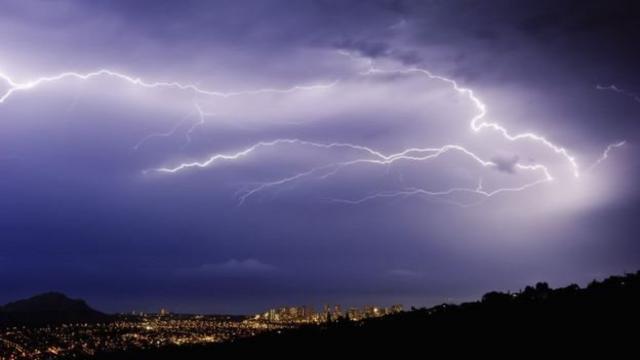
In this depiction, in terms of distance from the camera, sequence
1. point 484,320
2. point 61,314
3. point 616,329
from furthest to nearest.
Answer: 1. point 61,314
2. point 484,320
3. point 616,329

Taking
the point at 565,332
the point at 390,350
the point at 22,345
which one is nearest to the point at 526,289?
the point at 390,350

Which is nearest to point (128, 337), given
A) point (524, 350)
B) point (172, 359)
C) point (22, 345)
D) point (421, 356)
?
point (22, 345)

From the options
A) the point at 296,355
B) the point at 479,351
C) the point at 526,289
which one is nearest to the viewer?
the point at 479,351

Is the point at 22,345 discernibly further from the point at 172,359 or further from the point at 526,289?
the point at 526,289

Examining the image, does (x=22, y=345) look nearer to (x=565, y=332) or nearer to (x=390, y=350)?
(x=390, y=350)

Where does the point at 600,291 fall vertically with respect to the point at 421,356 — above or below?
above

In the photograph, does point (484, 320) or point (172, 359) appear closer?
point (484, 320)
